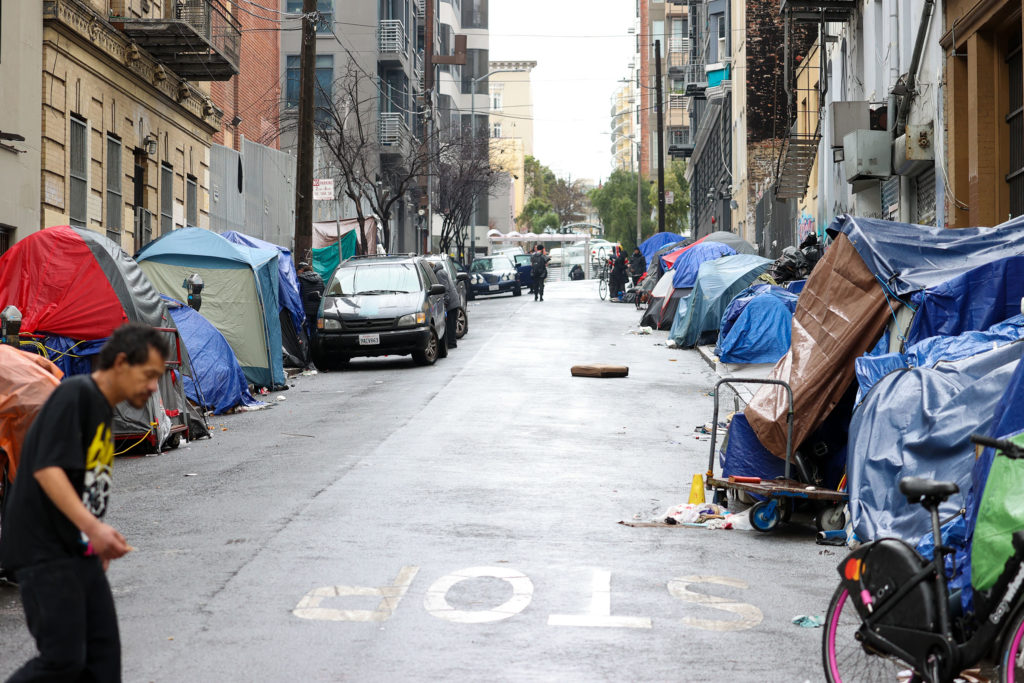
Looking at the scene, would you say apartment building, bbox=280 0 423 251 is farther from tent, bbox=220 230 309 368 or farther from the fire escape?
tent, bbox=220 230 309 368

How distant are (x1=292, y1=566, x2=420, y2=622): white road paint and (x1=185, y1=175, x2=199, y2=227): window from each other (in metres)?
21.9

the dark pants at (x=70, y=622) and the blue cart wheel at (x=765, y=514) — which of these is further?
the blue cart wheel at (x=765, y=514)

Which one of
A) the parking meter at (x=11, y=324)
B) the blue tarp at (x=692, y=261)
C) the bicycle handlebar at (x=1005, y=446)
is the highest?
the blue tarp at (x=692, y=261)

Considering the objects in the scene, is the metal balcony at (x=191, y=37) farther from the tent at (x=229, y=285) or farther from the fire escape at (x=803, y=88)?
the fire escape at (x=803, y=88)

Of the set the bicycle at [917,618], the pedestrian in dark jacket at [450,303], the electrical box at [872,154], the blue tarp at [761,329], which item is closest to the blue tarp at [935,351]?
the bicycle at [917,618]

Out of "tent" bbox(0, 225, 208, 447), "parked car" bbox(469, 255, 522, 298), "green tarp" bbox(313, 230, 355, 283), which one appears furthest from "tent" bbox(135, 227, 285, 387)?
"parked car" bbox(469, 255, 522, 298)

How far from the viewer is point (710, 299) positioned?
1067 inches

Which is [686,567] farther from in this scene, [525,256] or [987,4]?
[525,256]

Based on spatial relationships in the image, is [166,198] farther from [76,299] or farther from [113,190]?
[76,299]

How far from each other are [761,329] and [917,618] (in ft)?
57.4

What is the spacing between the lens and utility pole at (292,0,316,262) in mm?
26594

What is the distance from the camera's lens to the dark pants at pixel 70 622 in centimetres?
427

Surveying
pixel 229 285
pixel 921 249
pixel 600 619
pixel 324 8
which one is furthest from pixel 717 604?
pixel 324 8

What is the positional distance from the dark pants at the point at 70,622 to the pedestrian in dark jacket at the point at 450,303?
71.4ft
